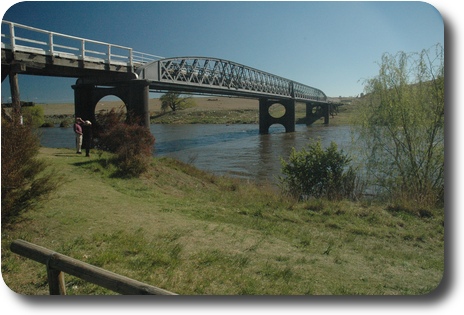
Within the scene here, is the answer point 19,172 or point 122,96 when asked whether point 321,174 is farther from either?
point 122,96

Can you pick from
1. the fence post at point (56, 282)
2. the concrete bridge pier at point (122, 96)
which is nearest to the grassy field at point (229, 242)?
the fence post at point (56, 282)

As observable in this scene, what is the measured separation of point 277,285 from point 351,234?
315 centimetres

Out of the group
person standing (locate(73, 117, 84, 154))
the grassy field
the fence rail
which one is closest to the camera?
the fence rail

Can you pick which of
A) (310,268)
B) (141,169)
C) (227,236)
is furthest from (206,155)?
(310,268)

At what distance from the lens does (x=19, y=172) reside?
14.0 feet

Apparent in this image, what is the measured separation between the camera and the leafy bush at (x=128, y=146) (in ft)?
31.4

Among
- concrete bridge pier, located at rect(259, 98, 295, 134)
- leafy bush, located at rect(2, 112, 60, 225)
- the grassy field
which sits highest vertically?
concrete bridge pier, located at rect(259, 98, 295, 134)

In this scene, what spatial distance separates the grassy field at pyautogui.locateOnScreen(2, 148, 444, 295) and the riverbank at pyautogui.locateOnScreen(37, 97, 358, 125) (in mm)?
2431

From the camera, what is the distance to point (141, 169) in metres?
9.73

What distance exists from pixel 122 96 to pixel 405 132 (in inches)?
452

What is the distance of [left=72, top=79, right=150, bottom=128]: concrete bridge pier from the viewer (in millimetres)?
13359

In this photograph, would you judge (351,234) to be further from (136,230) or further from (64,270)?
(64,270)

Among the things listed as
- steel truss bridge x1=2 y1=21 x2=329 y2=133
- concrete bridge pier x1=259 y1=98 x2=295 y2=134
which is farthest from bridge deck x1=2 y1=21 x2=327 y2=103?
concrete bridge pier x1=259 y1=98 x2=295 y2=134

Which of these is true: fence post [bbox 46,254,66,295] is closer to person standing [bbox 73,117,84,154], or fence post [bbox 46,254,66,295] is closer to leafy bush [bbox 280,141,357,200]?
leafy bush [bbox 280,141,357,200]
